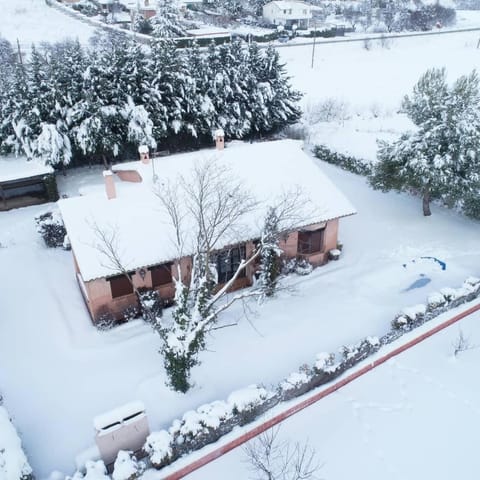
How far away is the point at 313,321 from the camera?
17406 millimetres

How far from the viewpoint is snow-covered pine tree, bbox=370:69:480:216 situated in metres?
21.2

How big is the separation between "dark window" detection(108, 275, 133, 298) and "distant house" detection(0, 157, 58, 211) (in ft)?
36.9

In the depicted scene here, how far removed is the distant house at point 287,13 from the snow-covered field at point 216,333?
5290 cm

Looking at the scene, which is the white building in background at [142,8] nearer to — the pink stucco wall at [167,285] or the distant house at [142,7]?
the distant house at [142,7]

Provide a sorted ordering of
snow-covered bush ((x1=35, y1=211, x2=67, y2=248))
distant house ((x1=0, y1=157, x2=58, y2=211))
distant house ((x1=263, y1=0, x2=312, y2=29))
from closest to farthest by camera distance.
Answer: snow-covered bush ((x1=35, y1=211, x2=67, y2=248))
distant house ((x1=0, y1=157, x2=58, y2=211))
distant house ((x1=263, y1=0, x2=312, y2=29))

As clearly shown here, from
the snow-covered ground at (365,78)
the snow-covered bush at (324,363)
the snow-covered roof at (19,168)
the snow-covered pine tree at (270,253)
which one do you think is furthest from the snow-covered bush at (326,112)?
the snow-covered bush at (324,363)

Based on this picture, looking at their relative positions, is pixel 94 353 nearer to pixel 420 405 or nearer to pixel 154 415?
pixel 154 415

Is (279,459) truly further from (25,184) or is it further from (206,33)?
(206,33)

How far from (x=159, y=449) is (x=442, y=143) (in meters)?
18.5

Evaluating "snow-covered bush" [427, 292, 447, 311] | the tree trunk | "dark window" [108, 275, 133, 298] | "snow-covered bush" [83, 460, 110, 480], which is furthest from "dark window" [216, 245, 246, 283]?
the tree trunk

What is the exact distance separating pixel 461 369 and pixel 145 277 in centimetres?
1136

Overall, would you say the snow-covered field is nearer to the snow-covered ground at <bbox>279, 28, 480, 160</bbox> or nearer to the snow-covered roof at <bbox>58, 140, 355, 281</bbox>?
the snow-covered roof at <bbox>58, 140, 355, 281</bbox>

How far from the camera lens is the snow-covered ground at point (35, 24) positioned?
52625 millimetres

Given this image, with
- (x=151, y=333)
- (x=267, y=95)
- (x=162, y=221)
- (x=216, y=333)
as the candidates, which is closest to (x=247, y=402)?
(x=216, y=333)
